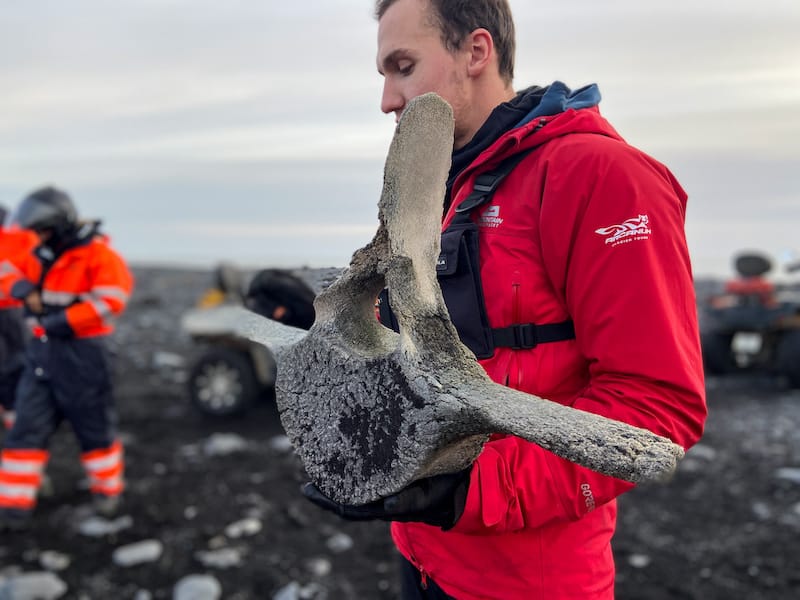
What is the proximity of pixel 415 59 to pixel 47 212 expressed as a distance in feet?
14.0

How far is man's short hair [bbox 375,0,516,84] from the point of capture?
182cm

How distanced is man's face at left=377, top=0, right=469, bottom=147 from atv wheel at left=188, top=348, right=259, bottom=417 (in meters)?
5.89

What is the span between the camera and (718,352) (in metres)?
9.46

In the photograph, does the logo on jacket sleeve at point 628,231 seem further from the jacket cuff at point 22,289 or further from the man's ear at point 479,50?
the jacket cuff at point 22,289

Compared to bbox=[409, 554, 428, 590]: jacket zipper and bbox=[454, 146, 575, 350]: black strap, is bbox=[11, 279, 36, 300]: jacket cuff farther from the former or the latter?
bbox=[454, 146, 575, 350]: black strap

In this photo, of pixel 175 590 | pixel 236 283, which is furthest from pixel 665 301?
pixel 236 283

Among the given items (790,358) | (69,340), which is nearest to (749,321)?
(790,358)

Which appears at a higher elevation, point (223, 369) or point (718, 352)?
point (223, 369)

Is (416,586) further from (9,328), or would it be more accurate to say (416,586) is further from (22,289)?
(9,328)

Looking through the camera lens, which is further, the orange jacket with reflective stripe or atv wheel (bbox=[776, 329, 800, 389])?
atv wheel (bbox=[776, 329, 800, 389])

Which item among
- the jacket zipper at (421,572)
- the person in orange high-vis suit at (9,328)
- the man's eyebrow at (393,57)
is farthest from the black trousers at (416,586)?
the person in orange high-vis suit at (9,328)

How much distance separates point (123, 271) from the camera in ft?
17.9

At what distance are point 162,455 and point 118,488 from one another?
3.72 ft

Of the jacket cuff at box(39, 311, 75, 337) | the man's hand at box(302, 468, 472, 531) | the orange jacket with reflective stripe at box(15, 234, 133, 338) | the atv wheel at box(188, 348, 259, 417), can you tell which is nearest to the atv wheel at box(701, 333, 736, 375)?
the atv wheel at box(188, 348, 259, 417)
